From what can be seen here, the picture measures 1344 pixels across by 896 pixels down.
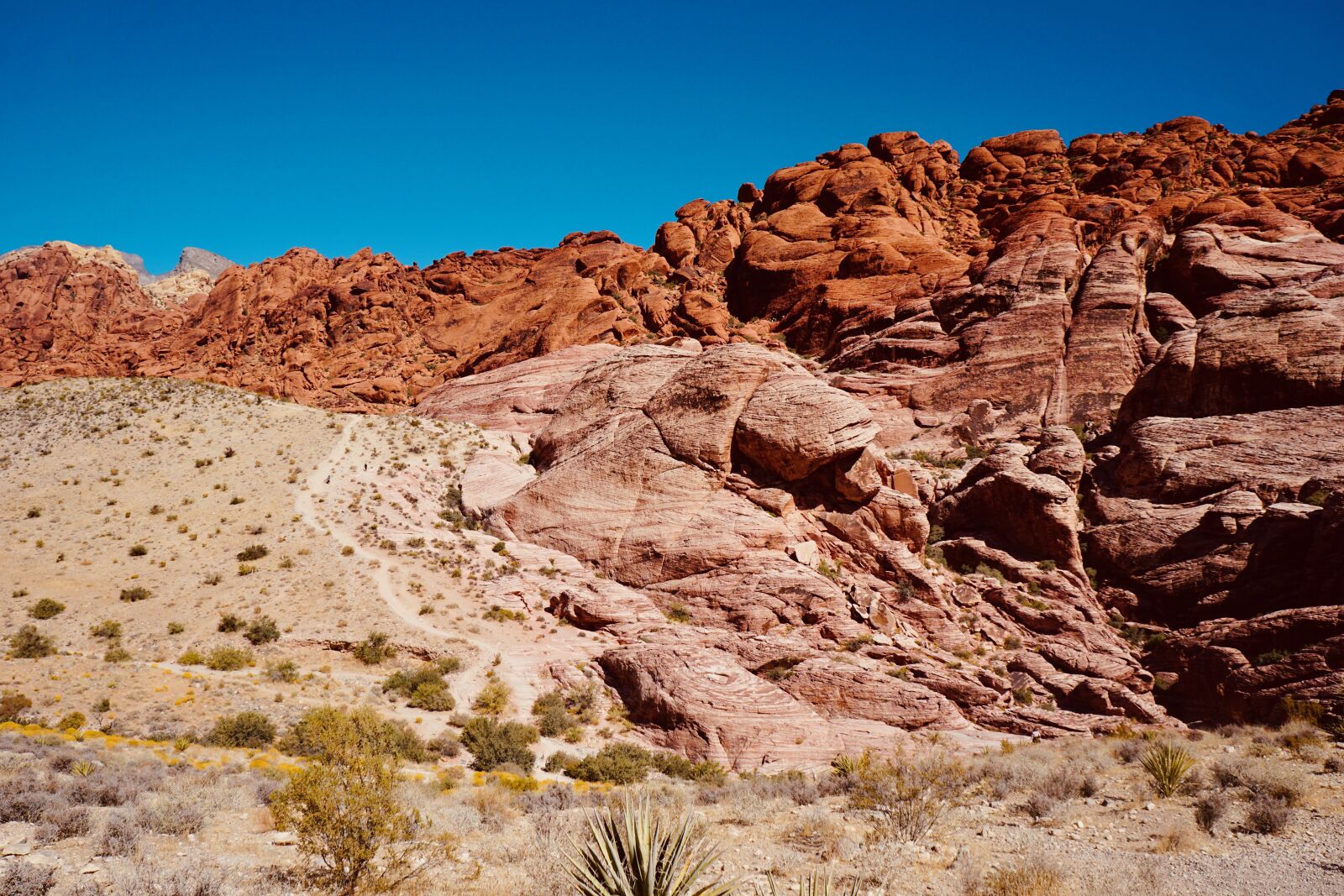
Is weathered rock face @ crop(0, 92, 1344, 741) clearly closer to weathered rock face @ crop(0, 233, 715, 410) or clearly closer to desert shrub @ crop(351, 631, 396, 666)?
weathered rock face @ crop(0, 233, 715, 410)

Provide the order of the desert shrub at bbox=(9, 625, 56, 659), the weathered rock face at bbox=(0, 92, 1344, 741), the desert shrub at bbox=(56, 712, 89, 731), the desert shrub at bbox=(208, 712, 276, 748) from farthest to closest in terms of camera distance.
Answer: the weathered rock face at bbox=(0, 92, 1344, 741) < the desert shrub at bbox=(9, 625, 56, 659) < the desert shrub at bbox=(208, 712, 276, 748) < the desert shrub at bbox=(56, 712, 89, 731)

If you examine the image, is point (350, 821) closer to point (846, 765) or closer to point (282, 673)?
point (846, 765)

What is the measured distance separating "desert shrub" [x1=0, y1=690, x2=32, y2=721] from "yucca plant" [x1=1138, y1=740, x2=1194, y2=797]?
21.7 metres

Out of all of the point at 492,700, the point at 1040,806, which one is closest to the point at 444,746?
the point at 492,700

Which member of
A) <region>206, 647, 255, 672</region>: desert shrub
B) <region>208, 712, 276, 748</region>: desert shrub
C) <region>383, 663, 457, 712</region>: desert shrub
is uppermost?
<region>206, 647, 255, 672</region>: desert shrub

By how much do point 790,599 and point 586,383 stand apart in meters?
16.0

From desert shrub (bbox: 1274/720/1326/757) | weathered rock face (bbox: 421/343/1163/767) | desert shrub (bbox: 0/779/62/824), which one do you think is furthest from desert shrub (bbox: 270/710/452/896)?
desert shrub (bbox: 1274/720/1326/757)

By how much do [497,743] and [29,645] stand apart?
12.9 m

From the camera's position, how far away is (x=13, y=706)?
14320mm

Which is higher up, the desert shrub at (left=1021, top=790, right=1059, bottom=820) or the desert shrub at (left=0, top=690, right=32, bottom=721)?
the desert shrub at (left=0, top=690, right=32, bottom=721)

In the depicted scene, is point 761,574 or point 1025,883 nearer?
point 1025,883

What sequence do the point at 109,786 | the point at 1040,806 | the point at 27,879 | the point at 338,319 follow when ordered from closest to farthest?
1. the point at 27,879
2. the point at 109,786
3. the point at 1040,806
4. the point at 338,319

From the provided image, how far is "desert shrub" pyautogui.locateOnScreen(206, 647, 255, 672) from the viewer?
18438 mm

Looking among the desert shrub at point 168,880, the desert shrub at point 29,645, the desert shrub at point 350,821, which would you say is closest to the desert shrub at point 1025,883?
the desert shrub at point 350,821
